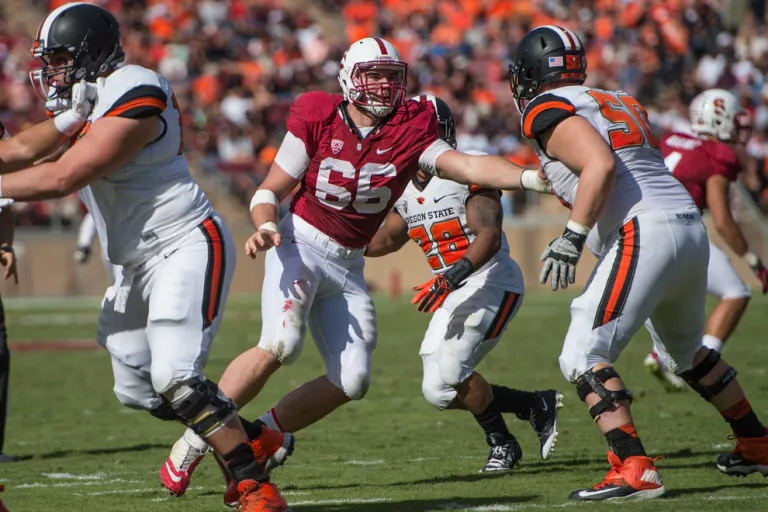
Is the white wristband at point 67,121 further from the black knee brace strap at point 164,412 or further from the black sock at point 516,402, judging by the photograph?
the black sock at point 516,402

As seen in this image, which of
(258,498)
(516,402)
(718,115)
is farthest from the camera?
(718,115)

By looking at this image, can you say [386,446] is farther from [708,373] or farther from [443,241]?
[708,373]

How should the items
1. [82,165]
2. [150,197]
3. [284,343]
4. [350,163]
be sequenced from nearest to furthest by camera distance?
[82,165], [150,197], [284,343], [350,163]

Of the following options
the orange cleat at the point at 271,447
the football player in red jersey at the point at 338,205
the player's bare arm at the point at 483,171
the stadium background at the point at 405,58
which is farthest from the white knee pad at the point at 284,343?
the stadium background at the point at 405,58

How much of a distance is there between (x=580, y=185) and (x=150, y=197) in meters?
1.61

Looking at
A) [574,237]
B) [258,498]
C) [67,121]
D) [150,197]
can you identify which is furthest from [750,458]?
[67,121]

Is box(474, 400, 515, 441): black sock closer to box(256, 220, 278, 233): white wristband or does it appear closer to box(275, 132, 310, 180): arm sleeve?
box(275, 132, 310, 180): arm sleeve

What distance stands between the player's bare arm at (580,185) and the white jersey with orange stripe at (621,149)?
0.10 meters

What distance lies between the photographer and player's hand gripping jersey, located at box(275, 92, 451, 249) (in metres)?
5.23

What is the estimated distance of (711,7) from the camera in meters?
19.3

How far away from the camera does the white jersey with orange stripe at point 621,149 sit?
4645 millimetres

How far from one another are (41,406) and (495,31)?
48.6 feet

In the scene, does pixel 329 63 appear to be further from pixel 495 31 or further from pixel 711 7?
pixel 711 7

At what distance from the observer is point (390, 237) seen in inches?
250
